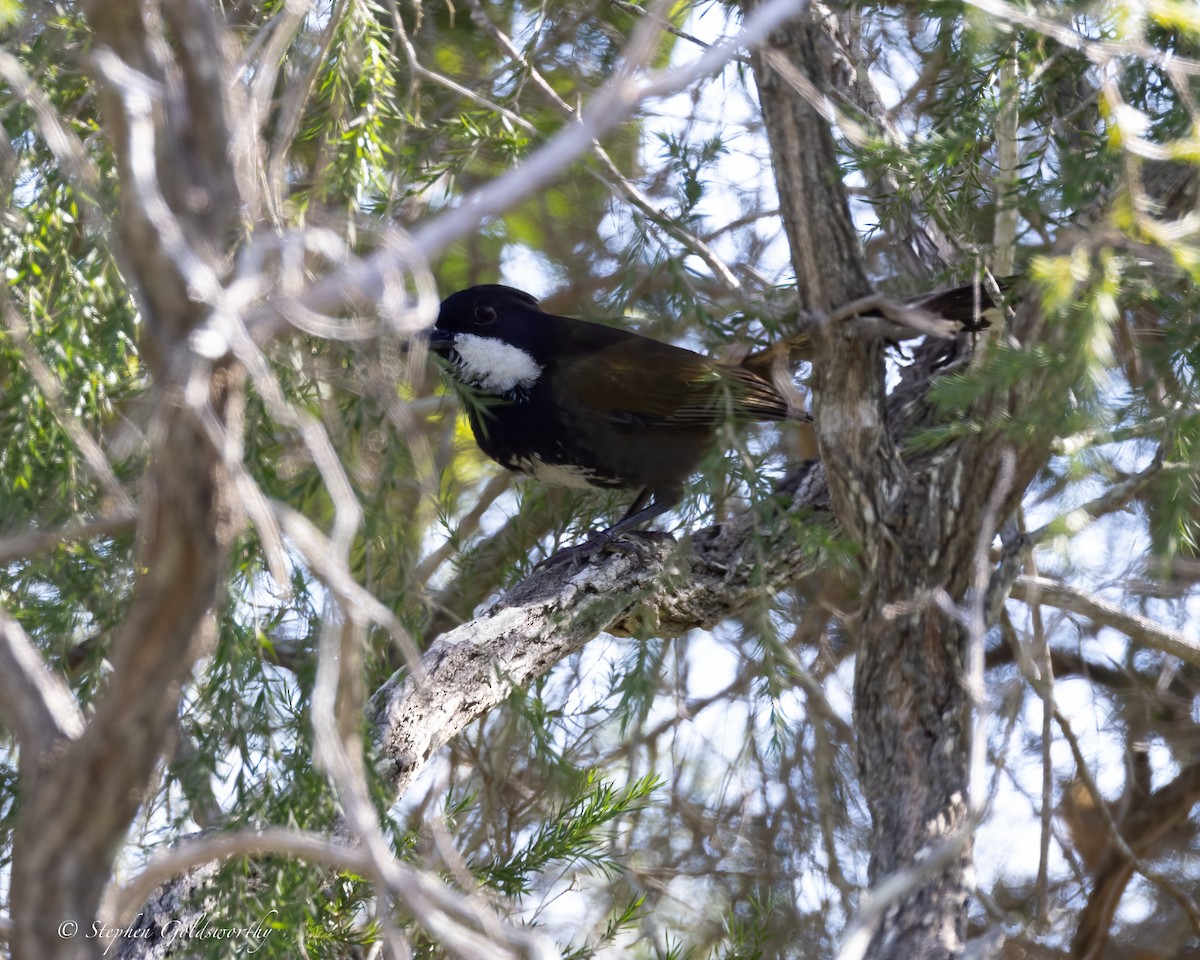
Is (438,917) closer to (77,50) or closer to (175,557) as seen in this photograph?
(175,557)

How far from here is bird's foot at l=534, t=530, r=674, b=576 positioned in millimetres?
3627

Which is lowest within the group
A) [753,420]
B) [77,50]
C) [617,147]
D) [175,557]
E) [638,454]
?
[175,557]

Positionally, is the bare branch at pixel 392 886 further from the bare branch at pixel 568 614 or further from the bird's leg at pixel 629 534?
the bird's leg at pixel 629 534

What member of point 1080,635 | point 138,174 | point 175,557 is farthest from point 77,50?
point 1080,635

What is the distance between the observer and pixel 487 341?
434cm

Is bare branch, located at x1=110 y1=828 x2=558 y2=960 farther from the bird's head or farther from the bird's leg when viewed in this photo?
the bird's head

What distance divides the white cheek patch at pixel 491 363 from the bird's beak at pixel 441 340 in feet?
Result: 0.07

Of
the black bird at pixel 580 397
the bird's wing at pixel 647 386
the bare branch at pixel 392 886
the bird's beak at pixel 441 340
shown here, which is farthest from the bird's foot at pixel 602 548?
the bare branch at pixel 392 886

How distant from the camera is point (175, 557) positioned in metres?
1.41

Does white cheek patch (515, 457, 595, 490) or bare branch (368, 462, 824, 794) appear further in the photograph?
white cheek patch (515, 457, 595, 490)

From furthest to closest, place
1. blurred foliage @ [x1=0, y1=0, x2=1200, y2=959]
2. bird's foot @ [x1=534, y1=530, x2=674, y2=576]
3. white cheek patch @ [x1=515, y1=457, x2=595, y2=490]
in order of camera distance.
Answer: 1. white cheek patch @ [x1=515, y1=457, x2=595, y2=490]
2. bird's foot @ [x1=534, y1=530, x2=674, y2=576]
3. blurred foliage @ [x1=0, y1=0, x2=1200, y2=959]

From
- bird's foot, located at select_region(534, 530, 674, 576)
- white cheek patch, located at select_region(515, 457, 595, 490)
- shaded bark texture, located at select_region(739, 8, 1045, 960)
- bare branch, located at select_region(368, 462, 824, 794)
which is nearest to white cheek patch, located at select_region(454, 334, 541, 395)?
white cheek patch, located at select_region(515, 457, 595, 490)

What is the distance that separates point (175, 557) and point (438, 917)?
0.54 meters

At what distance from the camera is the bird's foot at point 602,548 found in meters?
3.63
